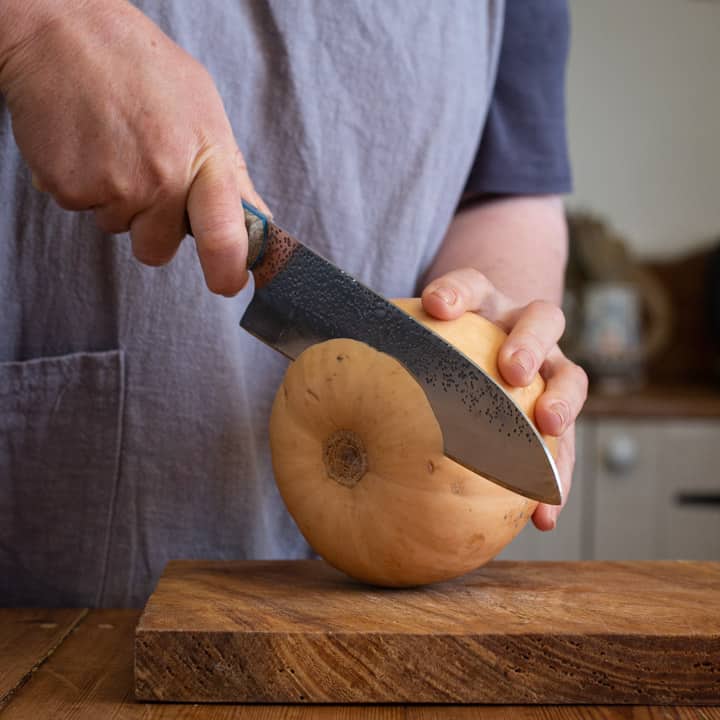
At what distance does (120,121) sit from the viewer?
74 centimetres

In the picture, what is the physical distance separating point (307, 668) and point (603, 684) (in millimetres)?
199

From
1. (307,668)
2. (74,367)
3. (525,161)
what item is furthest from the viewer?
(525,161)

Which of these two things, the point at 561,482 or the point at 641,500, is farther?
the point at 641,500

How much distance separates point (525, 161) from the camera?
1134mm

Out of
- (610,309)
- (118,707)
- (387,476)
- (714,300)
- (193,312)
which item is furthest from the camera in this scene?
(714,300)

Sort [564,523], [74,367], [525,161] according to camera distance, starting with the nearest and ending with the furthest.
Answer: [74,367]
[525,161]
[564,523]

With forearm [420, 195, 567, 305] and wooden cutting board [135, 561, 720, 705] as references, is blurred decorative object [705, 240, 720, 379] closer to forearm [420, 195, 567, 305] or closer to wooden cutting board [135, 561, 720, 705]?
forearm [420, 195, 567, 305]

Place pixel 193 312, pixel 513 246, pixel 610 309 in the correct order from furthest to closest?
pixel 610 309
pixel 513 246
pixel 193 312

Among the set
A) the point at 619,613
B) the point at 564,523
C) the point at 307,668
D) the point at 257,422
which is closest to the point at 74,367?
the point at 257,422

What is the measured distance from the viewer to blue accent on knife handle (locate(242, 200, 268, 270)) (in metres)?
0.78

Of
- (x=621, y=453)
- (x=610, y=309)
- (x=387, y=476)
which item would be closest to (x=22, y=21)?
(x=387, y=476)

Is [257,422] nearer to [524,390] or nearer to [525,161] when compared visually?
[524,390]

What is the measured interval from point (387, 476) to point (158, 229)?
26 centimetres

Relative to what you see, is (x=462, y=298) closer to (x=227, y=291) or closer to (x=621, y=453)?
(x=227, y=291)
